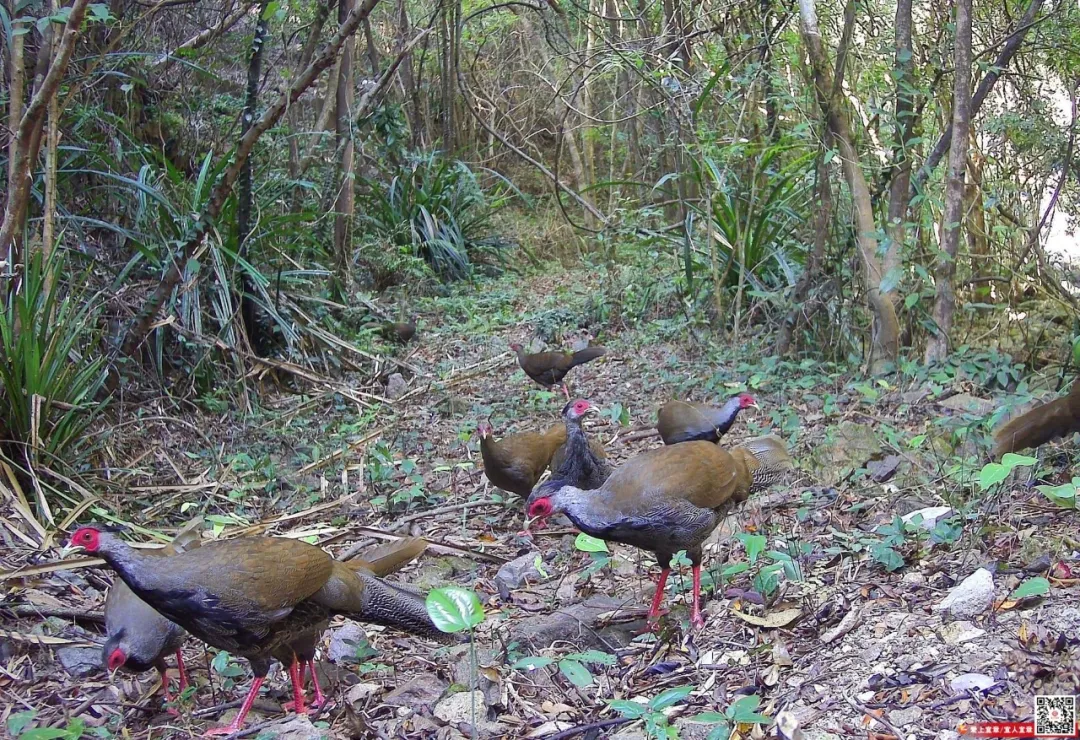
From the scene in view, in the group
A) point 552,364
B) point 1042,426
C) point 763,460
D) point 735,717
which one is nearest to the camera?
point 735,717

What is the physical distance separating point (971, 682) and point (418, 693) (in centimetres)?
190

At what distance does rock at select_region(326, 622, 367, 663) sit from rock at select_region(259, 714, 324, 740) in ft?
2.19

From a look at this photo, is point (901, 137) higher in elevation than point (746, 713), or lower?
higher

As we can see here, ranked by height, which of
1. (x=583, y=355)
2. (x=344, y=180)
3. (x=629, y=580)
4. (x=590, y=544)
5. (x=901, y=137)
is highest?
(x=901, y=137)

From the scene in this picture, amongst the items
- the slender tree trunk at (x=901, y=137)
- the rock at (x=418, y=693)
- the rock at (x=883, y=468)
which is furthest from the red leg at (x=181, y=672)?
the slender tree trunk at (x=901, y=137)

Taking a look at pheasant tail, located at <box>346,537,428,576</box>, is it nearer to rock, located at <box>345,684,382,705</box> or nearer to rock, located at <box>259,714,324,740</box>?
rock, located at <box>345,684,382,705</box>

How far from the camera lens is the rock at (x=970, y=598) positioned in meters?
3.15

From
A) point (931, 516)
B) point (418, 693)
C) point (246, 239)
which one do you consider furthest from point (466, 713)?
point (246, 239)

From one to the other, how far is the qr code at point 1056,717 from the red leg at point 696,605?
1424mm

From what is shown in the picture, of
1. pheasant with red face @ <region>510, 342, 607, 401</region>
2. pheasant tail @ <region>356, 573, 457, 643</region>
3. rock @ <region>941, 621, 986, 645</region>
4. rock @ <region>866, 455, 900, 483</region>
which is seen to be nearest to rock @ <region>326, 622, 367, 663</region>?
pheasant tail @ <region>356, 573, 457, 643</region>

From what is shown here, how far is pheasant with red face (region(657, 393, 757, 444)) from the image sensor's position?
224 inches

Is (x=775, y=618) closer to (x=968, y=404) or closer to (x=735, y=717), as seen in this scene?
(x=735, y=717)

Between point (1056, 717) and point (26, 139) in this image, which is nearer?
point (1056, 717)

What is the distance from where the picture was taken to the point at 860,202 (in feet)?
21.9
